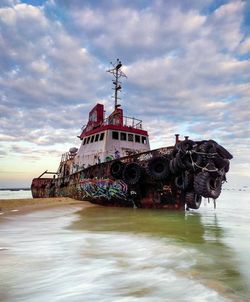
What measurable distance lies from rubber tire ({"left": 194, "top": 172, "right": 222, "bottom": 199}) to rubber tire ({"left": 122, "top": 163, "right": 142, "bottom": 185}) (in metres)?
3.45

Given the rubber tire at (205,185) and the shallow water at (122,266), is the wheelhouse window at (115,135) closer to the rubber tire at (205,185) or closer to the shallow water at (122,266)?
the rubber tire at (205,185)

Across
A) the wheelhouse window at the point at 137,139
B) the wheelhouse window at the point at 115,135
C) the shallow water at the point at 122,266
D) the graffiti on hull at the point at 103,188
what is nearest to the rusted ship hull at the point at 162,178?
the graffiti on hull at the point at 103,188

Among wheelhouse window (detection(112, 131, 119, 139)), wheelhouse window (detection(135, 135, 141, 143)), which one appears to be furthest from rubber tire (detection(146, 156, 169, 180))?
wheelhouse window (detection(135, 135, 141, 143))

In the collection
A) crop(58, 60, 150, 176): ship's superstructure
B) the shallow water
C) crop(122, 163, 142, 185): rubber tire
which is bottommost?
the shallow water

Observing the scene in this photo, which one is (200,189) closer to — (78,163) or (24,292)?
(24,292)

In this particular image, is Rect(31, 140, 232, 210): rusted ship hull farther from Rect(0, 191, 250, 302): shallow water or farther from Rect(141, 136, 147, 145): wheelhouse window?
Rect(0, 191, 250, 302): shallow water

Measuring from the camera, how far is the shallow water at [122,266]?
4.00m

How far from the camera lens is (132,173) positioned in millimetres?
16656

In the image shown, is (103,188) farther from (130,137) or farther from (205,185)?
(205,185)

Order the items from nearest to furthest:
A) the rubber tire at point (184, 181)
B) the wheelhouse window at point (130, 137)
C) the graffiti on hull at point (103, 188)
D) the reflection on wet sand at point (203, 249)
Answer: the reflection on wet sand at point (203, 249), the rubber tire at point (184, 181), the graffiti on hull at point (103, 188), the wheelhouse window at point (130, 137)

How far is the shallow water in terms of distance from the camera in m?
4.00

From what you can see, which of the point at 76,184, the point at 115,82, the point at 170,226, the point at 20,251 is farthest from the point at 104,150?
the point at 20,251

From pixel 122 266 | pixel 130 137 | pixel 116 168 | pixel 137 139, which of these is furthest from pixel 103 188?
pixel 122 266

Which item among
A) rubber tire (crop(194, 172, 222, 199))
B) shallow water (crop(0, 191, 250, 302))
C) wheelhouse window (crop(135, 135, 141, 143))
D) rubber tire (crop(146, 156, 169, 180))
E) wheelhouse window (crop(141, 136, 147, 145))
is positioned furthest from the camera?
wheelhouse window (crop(141, 136, 147, 145))
